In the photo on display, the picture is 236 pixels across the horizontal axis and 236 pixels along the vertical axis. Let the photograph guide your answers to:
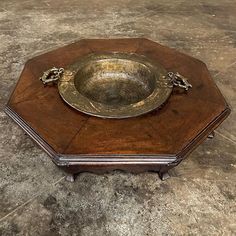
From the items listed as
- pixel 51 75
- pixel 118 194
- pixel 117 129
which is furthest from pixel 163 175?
pixel 51 75

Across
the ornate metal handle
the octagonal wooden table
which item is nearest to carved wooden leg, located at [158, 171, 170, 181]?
the octagonal wooden table

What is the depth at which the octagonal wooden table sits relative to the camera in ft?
5.07

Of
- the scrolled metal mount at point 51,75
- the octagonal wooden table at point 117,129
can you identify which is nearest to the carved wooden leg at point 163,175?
the octagonal wooden table at point 117,129

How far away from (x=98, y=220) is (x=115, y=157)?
48cm

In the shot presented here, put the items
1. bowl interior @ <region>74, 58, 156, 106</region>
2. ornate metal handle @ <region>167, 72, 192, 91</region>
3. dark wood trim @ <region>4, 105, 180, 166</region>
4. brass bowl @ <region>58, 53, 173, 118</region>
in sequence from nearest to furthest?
dark wood trim @ <region>4, 105, 180, 166</region>, ornate metal handle @ <region>167, 72, 192, 91</region>, brass bowl @ <region>58, 53, 173, 118</region>, bowl interior @ <region>74, 58, 156, 106</region>

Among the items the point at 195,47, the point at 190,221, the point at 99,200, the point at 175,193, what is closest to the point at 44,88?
the point at 99,200

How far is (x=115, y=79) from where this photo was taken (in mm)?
2244

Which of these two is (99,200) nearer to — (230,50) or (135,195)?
(135,195)

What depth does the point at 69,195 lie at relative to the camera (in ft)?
6.28

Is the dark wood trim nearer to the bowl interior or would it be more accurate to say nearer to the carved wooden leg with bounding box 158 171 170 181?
the carved wooden leg with bounding box 158 171 170 181

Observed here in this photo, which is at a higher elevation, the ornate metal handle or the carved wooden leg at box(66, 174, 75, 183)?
the ornate metal handle

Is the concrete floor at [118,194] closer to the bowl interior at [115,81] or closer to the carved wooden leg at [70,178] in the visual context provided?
the carved wooden leg at [70,178]

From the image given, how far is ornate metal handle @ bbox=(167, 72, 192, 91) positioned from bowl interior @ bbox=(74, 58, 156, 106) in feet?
0.66

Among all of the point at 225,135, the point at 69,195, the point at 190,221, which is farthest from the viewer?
the point at 225,135
